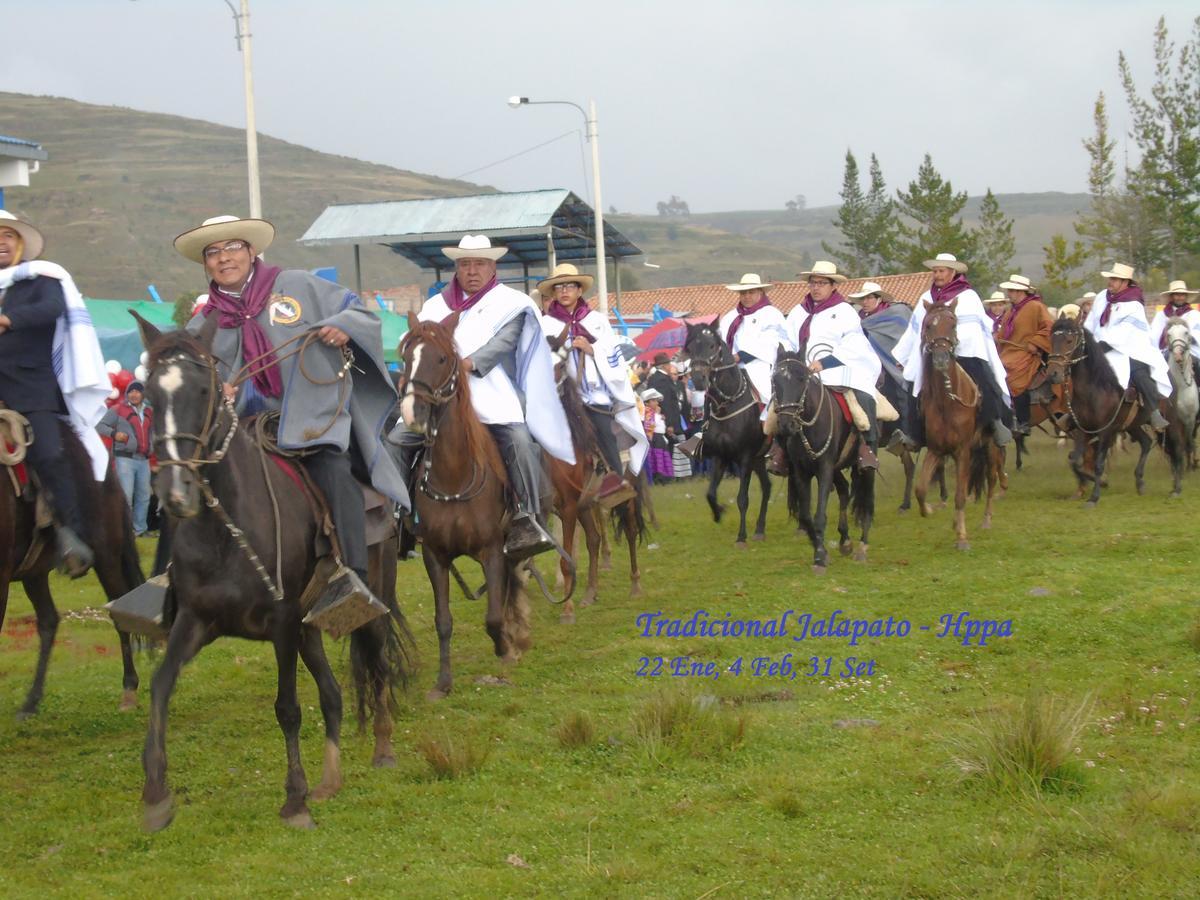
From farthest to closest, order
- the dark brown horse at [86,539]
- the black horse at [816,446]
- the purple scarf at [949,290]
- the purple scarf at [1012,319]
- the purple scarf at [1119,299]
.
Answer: the purple scarf at [1012,319], the purple scarf at [1119,299], the purple scarf at [949,290], the black horse at [816,446], the dark brown horse at [86,539]

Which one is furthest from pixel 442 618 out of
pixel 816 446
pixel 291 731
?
pixel 816 446

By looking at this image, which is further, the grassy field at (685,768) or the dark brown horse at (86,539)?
the dark brown horse at (86,539)

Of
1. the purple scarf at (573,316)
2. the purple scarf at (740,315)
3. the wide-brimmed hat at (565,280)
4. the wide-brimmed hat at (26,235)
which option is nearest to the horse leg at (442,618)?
the wide-brimmed hat at (26,235)

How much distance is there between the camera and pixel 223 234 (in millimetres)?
6691

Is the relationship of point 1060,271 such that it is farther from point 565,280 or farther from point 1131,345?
point 565,280

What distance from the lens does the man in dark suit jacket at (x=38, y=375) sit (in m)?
7.38

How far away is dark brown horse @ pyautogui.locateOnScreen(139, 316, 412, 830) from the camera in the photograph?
5.51 m

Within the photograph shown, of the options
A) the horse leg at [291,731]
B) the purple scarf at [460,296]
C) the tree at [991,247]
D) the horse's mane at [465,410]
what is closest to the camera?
the horse leg at [291,731]

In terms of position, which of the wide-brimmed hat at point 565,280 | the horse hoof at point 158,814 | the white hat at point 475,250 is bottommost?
the horse hoof at point 158,814

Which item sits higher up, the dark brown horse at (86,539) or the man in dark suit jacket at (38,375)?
the man in dark suit jacket at (38,375)

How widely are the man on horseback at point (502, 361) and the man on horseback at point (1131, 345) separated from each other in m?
10.6

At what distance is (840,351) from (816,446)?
1.16 meters

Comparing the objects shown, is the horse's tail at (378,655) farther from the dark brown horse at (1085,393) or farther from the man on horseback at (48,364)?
the dark brown horse at (1085,393)

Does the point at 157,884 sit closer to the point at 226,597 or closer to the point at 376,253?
the point at 226,597
